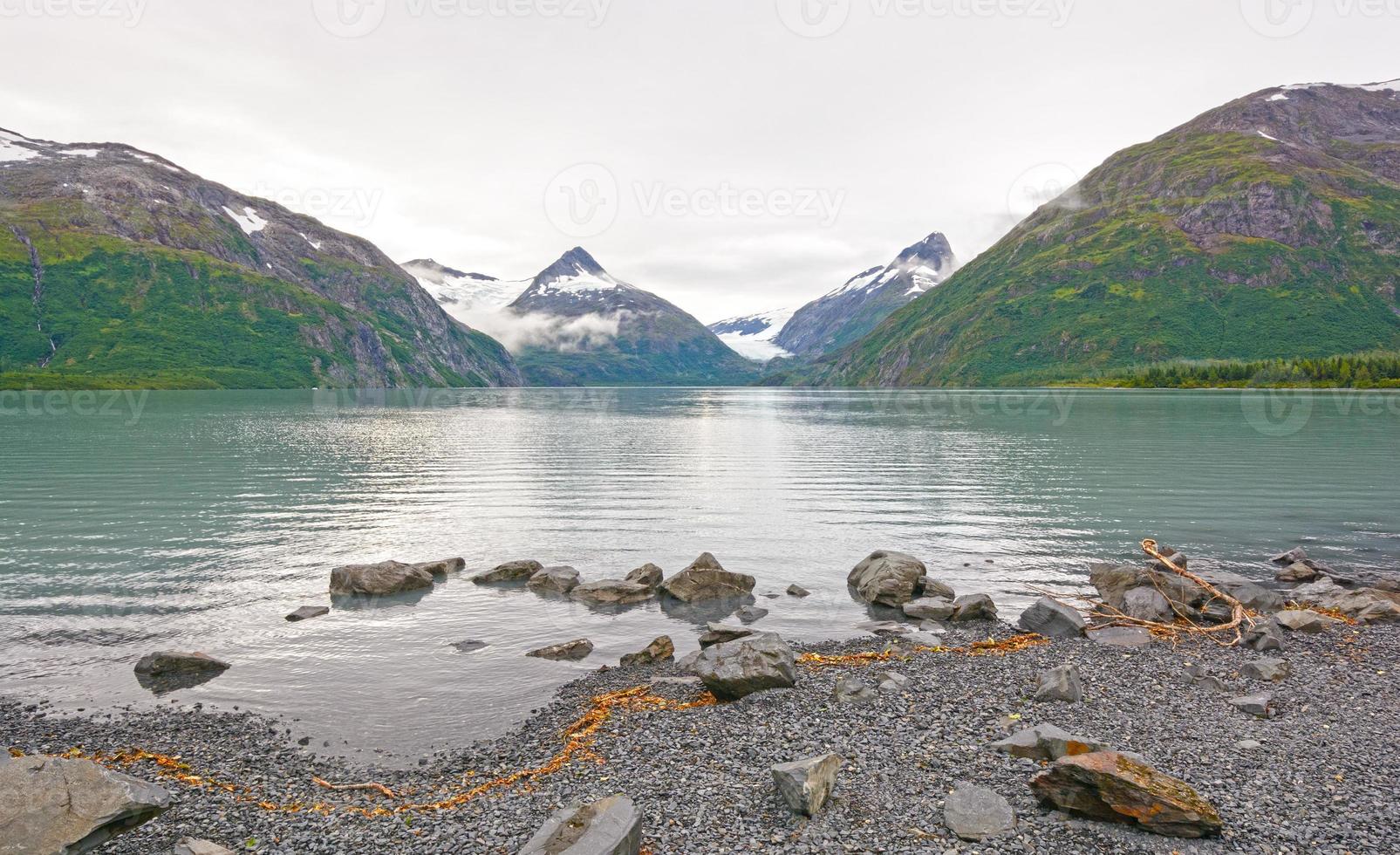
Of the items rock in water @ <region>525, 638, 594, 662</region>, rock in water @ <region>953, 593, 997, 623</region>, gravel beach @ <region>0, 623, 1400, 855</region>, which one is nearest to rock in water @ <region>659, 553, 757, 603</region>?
rock in water @ <region>525, 638, 594, 662</region>

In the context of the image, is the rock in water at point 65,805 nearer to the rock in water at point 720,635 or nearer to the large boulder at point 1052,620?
the rock in water at point 720,635

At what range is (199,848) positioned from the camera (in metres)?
11.6

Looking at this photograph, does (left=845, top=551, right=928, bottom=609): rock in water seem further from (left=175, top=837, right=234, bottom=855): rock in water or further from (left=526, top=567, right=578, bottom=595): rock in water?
(left=175, top=837, right=234, bottom=855): rock in water

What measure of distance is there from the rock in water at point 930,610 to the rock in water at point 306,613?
2300 cm

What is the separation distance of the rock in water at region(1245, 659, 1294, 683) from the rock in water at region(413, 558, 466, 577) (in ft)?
101

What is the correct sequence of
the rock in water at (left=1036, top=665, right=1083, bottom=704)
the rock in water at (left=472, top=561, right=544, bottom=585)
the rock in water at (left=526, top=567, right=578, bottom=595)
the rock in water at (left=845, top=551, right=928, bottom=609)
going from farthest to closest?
the rock in water at (left=472, top=561, right=544, bottom=585) < the rock in water at (left=526, top=567, right=578, bottom=595) < the rock in water at (left=845, top=551, right=928, bottom=609) < the rock in water at (left=1036, top=665, right=1083, bottom=704)

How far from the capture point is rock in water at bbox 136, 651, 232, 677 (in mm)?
21516

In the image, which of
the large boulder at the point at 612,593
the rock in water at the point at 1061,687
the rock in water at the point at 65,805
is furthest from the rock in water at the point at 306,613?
the rock in water at the point at 1061,687

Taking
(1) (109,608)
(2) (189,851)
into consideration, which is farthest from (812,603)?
(1) (109,608)

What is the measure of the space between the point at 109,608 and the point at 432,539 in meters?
15.7

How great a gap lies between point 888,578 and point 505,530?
24.7 metres

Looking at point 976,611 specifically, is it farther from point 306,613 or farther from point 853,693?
point 306,613

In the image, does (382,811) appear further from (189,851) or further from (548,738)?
(548,738)

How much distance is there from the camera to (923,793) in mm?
13281
